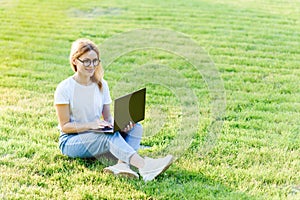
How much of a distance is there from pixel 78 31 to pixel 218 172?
4.41 meters

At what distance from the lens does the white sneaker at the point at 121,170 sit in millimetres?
3184

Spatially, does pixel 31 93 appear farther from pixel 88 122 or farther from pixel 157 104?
pixel 88 122

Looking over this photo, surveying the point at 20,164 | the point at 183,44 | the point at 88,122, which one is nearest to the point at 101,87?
the point at 88,122

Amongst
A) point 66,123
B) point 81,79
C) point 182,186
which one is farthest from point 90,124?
point 182,186

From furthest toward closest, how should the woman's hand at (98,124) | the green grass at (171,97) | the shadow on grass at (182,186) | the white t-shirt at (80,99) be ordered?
the white t-shirt at (80,99), the woman's hand at (98,124), the green grass at (171,97), the shadow on grass at (182,186)

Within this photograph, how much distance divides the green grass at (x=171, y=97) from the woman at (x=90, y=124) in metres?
0.09

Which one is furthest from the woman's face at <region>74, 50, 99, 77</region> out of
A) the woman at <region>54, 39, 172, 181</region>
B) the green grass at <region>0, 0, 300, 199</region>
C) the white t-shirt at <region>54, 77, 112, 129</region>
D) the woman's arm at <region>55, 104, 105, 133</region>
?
the green grass at <region>0, 0, 300, 199</region>

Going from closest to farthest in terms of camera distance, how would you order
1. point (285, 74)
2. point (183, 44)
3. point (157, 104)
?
point (157, 104) → point (285, 74) → point (183, 44)

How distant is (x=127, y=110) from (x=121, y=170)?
38 cm

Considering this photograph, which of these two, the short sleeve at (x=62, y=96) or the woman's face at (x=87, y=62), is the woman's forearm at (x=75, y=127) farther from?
the woman's face at (x=87, y=62)

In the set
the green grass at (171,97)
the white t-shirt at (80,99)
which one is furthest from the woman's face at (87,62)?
the green grass at (171,97)

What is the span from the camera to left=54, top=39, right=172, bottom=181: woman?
10.6ft

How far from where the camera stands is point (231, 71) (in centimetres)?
566

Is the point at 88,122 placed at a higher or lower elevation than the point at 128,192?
higher
